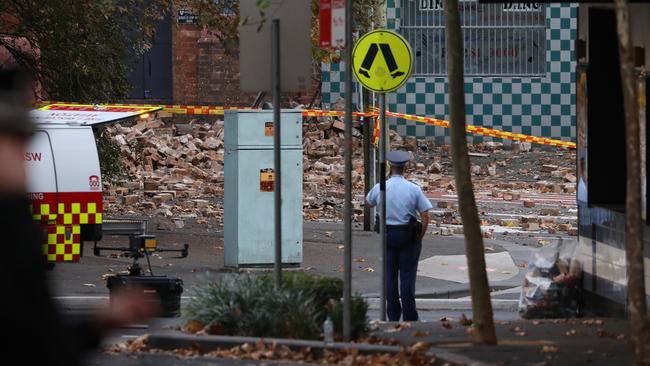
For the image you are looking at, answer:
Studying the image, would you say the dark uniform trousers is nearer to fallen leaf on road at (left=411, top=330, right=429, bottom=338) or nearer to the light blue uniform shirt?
the light blue uniform shirt

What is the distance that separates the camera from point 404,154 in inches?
506

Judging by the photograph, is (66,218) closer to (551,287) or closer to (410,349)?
(551,287)

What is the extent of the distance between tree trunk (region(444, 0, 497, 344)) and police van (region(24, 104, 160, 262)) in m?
5.82

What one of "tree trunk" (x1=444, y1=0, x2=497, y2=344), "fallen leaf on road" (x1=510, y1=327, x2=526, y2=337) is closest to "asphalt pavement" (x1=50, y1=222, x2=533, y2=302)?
"fallen leaf on road" (x1=510, y1=327, x2=526, y2=337)

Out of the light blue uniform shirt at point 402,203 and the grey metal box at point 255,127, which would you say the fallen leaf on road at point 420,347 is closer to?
the light blue uniform shirt at point 402,203

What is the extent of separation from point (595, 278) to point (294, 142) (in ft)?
19.0

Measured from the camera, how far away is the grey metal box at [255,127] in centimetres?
1608

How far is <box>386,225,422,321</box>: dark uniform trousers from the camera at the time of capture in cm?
1236

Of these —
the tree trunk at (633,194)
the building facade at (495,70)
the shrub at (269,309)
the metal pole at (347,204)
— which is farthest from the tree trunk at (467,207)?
the building facade at (495,70)

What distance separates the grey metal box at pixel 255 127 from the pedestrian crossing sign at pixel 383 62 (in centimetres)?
354

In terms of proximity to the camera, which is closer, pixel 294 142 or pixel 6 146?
pixel 6 146

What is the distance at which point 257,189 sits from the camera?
636 inches

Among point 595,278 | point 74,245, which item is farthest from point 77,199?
point 595,278

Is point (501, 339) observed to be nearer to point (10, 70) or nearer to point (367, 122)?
point (10, 70)
